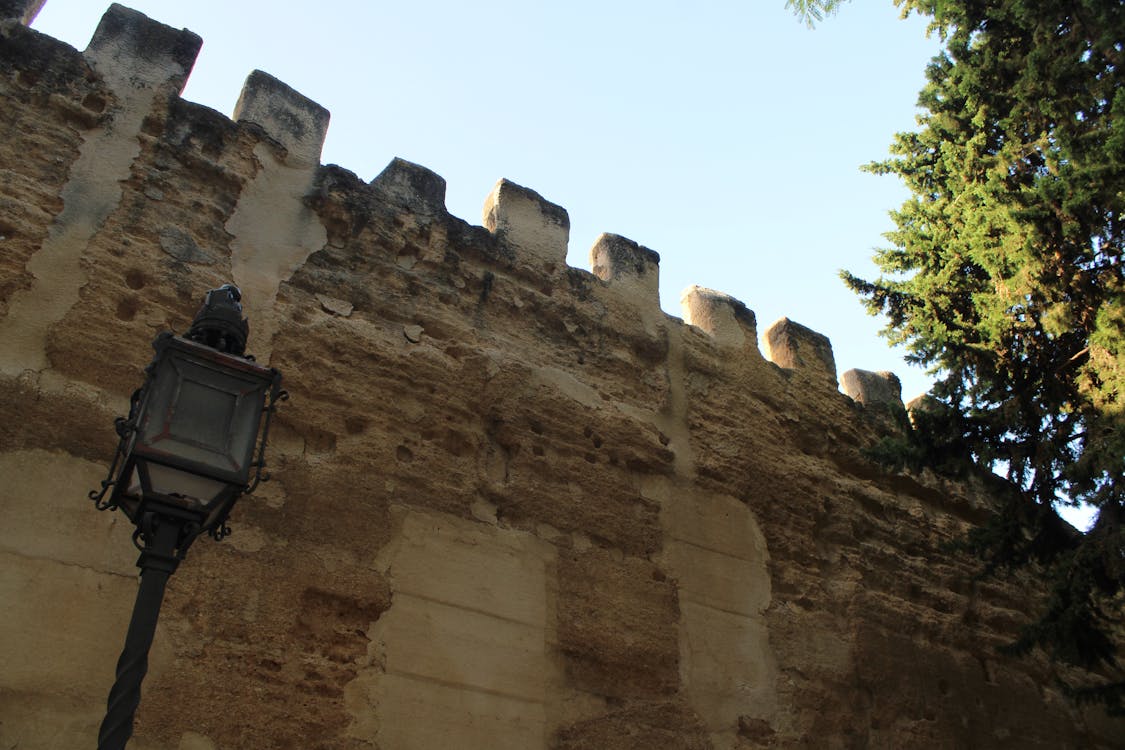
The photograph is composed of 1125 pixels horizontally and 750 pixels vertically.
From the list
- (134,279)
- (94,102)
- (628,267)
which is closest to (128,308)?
(134,279)

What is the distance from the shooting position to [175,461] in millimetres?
2590

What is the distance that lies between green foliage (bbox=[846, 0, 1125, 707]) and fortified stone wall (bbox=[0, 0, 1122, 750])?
96 centimetres

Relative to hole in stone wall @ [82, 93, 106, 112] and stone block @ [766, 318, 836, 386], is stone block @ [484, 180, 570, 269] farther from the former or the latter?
hole in stone wall @ [82, 93, 106, 112]

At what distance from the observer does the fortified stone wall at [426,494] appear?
4.02 metres

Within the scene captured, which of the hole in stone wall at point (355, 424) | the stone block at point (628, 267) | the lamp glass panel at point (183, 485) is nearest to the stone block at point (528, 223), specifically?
the stone block at point (628, 267)

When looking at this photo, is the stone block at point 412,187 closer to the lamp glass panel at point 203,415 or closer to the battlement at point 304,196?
the battlement at point 304,196

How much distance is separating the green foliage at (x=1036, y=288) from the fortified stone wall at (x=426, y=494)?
0.96 metres

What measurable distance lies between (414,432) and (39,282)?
1.76m

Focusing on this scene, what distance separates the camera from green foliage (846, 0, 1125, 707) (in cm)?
515

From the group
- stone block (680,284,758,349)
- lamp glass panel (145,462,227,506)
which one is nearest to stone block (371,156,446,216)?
stone block (680,284,758,349)

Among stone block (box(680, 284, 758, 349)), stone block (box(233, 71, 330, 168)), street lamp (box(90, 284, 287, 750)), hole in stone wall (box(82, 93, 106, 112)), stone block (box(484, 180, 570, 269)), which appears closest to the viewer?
street lamp (box(90, 284, 287, 750))

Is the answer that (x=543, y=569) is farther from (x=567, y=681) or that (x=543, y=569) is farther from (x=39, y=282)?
(x=39, y=282)

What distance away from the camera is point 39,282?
4.47m

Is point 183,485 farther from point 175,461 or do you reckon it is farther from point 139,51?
point 139,51
